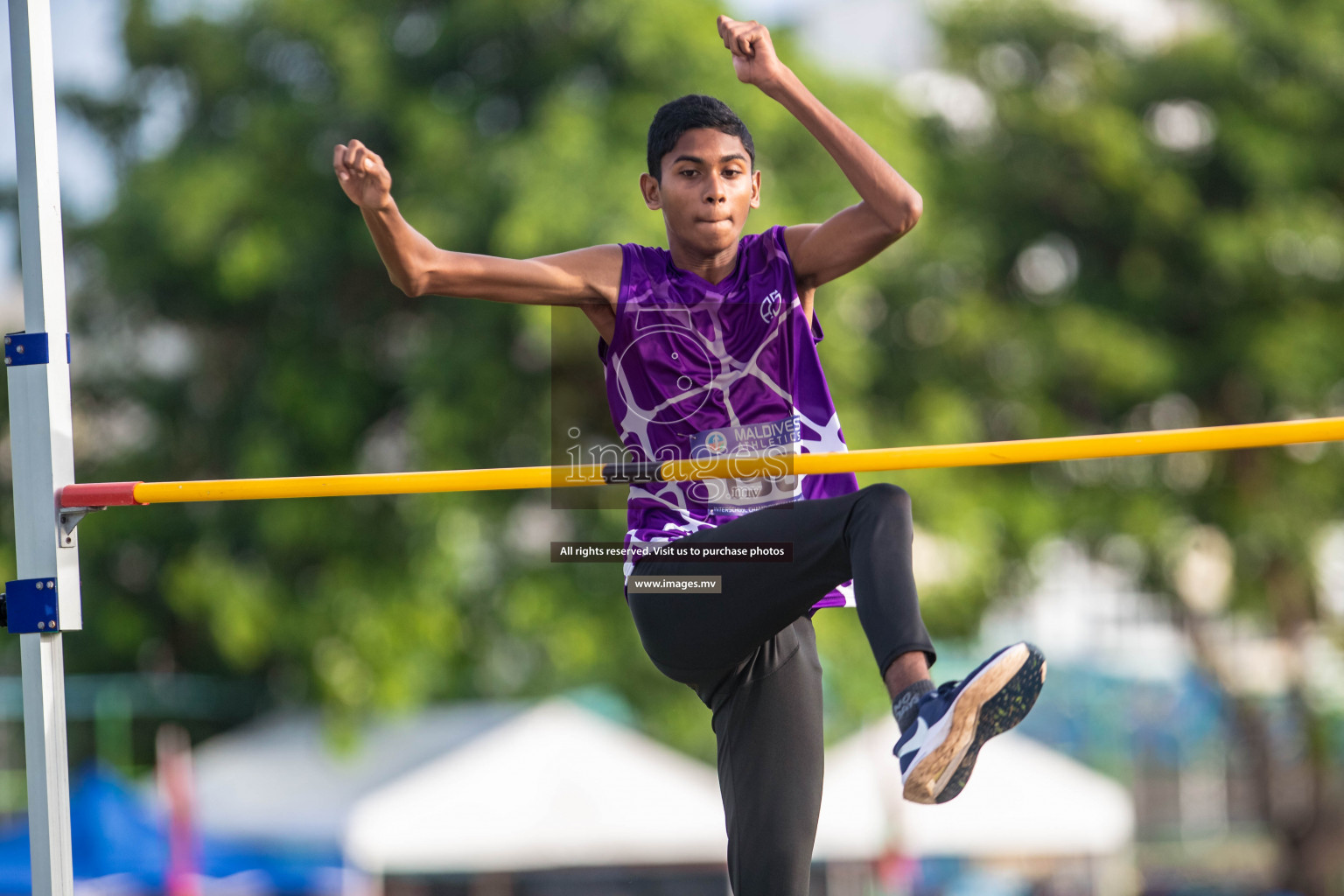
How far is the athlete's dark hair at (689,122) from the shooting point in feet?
11.1

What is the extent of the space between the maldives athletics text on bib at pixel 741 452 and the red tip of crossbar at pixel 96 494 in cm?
153

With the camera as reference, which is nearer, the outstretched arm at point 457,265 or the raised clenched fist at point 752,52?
the outstretched arm at point 457,265

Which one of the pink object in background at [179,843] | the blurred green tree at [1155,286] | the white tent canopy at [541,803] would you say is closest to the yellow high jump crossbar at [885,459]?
the pink object in background at [179,843]

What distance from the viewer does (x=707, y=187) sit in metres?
3.37

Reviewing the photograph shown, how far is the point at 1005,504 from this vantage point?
1309 centimetres

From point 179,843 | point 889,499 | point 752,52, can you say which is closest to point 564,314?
point 179,843

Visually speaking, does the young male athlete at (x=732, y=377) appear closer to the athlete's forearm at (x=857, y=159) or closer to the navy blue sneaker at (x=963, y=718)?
the athlete's forearm at (x=857, y=159)

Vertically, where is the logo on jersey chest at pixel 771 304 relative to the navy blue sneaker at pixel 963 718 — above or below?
above

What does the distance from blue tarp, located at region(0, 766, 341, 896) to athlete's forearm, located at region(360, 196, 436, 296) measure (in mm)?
7504

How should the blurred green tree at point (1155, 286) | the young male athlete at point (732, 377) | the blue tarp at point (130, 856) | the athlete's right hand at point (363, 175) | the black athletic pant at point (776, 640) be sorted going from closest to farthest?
the black athletic pant at point (776, 640) < the athlete's right hand at point (363, 175) < the young male athlete at point (732, 377) < the blue tarp at point (130, 856) < the blurred green tree at point (1155, 286)

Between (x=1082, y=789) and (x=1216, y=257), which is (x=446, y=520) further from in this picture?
(x=1216, y=257)

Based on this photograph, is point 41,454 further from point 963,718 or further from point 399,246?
point 963,718

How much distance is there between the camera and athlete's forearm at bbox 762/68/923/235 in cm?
324

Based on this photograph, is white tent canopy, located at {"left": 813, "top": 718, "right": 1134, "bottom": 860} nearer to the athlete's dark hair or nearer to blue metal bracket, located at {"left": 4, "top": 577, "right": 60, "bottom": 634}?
blue metal bracket, located at {"left": 4, "top": 577, "right": 60, "bottom": 634}
